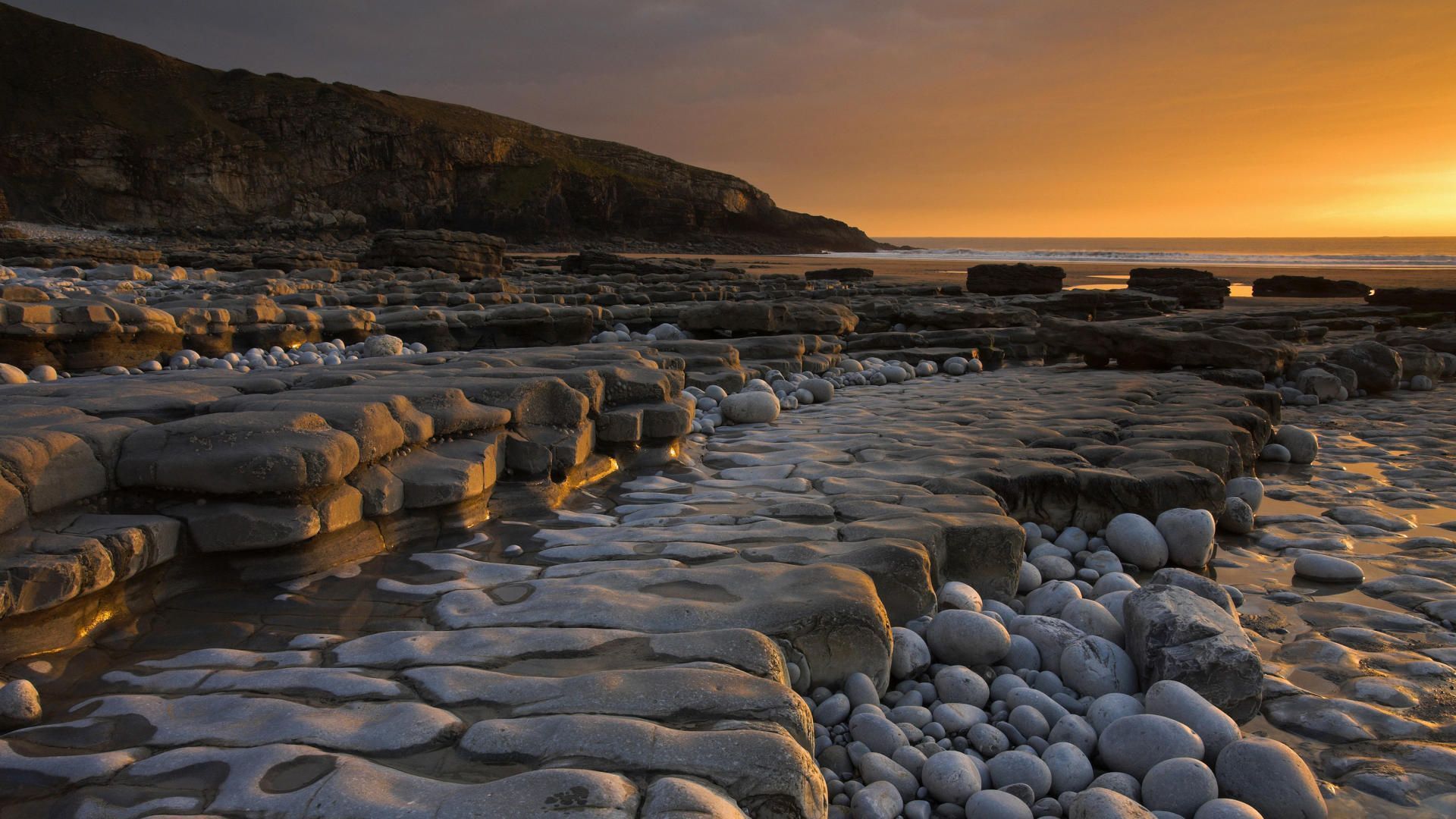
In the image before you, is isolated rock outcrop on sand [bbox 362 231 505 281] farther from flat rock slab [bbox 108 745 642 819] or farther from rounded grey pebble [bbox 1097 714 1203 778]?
rounded grey pebble [bbox 1097 714 1203 778]

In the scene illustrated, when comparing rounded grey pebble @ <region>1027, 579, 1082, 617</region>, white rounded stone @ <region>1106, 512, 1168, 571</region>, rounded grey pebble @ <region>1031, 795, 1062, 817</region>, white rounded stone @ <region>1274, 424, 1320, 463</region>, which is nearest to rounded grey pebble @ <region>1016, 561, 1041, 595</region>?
rounded grey pebble @ <region>1027, 579, 1082, 617</region>

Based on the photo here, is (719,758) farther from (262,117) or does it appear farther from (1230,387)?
(262,117)

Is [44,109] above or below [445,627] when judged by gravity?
above

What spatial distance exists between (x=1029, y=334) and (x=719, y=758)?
35.8 feet

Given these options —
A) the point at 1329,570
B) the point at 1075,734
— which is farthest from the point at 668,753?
the point at 1329,570

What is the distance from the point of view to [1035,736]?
2363 millimetres

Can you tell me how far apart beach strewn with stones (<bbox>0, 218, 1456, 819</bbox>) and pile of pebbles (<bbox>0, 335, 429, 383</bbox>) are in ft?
10.1

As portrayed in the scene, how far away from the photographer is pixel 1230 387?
726 cm

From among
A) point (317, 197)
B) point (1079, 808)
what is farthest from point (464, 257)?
point (317, 197)

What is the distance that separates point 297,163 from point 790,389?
70165 millimetres

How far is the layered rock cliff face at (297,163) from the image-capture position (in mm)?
57000

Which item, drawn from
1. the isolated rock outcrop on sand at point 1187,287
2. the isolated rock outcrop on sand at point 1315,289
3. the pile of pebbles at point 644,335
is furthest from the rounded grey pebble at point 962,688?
the isolated rock outcrop on sand at point 1315,289

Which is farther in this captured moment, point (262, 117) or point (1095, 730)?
point (262, 117)

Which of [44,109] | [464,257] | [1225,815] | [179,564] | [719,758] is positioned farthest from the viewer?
[44,109]
